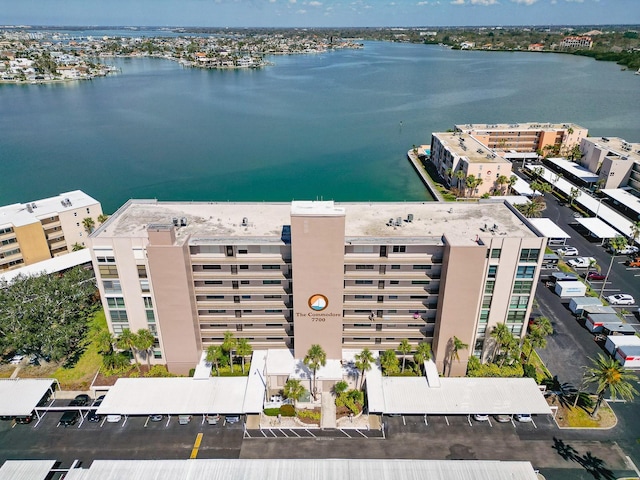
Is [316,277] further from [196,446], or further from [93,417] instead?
[93,417]

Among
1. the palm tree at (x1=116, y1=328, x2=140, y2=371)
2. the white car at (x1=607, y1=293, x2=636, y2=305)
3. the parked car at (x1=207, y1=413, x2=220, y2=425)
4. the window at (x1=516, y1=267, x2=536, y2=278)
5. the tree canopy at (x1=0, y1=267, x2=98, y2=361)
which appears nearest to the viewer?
the parked car at (x1=207, y1=413, x2=220, y2=425)

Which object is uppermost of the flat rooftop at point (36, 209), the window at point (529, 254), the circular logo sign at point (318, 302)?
the window at point (529, 254)

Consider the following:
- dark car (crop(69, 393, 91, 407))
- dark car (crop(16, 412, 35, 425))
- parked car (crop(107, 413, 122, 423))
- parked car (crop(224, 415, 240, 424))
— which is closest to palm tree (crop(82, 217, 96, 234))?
dark car (crop(69, 393, 91, 407))

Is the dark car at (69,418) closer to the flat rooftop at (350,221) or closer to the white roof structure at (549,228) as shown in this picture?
the flat rooftop at (350,221)

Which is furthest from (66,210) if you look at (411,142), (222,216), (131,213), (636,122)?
(636,122)

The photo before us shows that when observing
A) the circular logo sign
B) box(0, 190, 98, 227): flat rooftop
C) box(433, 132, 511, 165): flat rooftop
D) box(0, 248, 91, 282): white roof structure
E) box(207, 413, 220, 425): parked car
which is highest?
the circular logo sign

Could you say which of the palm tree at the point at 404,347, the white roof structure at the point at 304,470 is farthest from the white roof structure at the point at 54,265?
the palm tree at the point at 404,347

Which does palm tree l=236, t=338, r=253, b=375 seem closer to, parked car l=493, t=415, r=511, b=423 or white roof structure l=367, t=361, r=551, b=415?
white roof structure l=367, t=361, r=551, b=415
